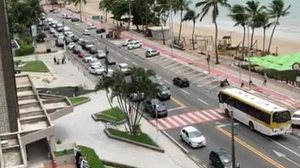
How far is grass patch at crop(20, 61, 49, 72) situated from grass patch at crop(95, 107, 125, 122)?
90.5ft

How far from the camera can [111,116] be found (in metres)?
54.1

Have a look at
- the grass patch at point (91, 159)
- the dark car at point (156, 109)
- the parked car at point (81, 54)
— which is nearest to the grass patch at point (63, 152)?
the grass patch at point (91, 159)

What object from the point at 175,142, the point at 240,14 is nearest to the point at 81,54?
the point at 240,14

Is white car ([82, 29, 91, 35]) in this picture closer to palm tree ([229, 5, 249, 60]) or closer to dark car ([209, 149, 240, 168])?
palm tree ([229, 5, 249, 60])

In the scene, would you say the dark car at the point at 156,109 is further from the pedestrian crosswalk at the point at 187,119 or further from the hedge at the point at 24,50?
the hedge at the point at 24,50

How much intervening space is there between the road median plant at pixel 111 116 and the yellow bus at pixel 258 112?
10911 mm

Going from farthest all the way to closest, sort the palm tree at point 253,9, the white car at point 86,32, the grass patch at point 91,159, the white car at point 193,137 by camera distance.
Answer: the white car at point 86,32 → the palm tree at point 253,9 → the white car at point 193,137 → the grass patch at point 91,159

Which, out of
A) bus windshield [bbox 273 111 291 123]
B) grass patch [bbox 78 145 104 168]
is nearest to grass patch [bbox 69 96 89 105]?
grass patch [bbox 78 145 104 168]

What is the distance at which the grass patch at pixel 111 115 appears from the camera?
174ft

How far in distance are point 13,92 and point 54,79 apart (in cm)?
3480

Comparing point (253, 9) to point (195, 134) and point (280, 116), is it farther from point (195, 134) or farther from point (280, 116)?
point (195, 134)

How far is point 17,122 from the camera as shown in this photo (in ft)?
129

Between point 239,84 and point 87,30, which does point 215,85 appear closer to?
point 239,84

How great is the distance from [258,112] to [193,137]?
22.0ft
